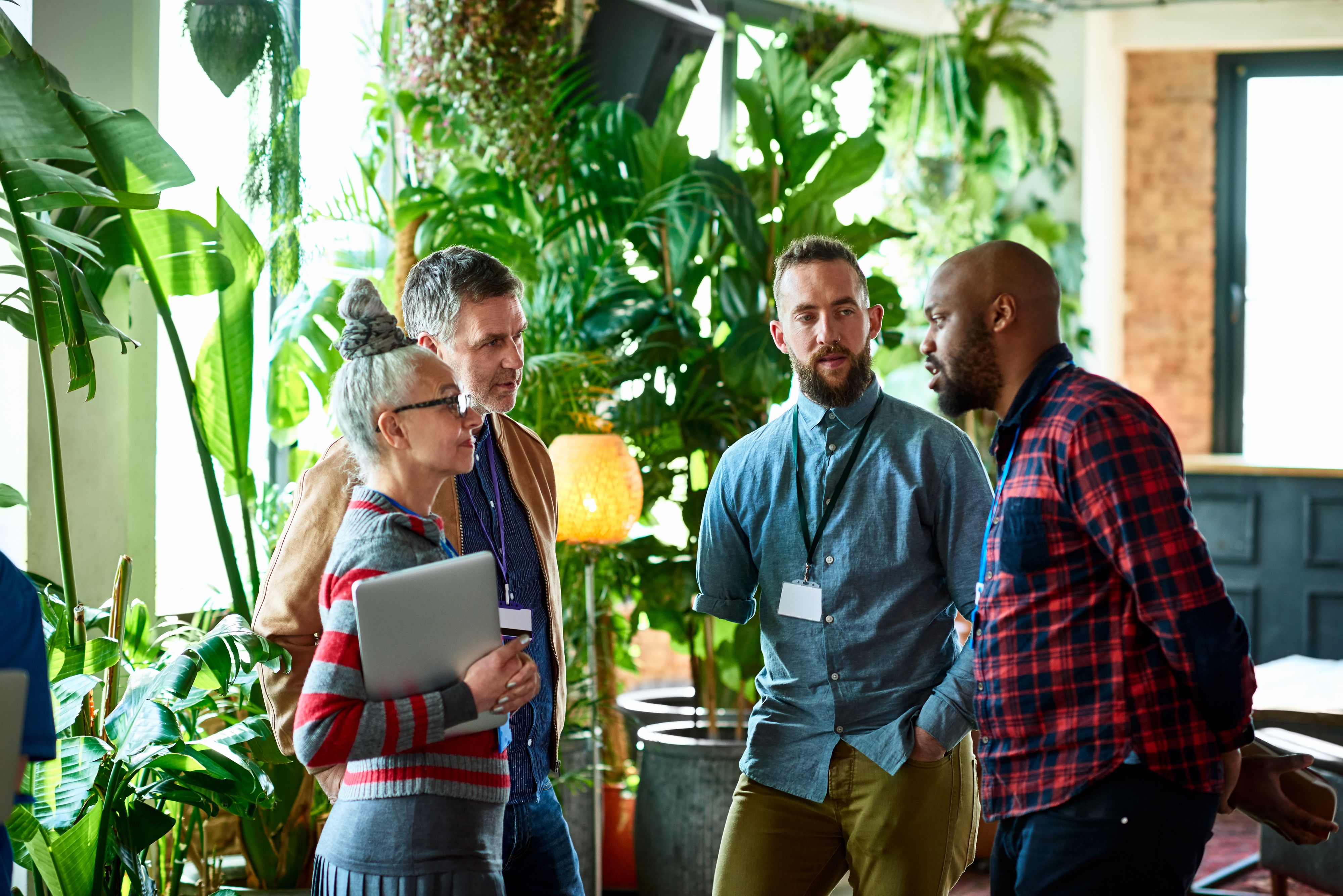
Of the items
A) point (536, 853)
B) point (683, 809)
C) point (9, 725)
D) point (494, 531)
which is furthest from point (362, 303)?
point (683, 809)

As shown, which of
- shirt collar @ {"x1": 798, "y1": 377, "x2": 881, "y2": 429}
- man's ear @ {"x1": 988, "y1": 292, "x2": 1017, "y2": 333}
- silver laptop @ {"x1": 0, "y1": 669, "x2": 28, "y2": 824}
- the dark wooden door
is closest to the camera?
silver laptop @ {"x1": 0, "y1": 669, "x2": 28, "y2": 824}

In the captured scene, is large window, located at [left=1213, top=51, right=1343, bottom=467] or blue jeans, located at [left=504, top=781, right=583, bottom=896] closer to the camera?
blue jeans, located at [left=504, top=781, right=583, bottom=896]

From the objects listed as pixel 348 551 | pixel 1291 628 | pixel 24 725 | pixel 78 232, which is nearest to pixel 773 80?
pixel 78 232

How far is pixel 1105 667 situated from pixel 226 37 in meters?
2.44

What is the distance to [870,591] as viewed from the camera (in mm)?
1972

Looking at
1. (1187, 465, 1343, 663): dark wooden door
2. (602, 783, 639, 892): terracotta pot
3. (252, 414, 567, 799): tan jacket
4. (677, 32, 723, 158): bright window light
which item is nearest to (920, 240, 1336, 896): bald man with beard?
(252, 414, 567, 799): tan jacket

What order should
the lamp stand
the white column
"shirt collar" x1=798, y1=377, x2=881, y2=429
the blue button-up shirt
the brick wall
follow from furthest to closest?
the brick wall
the white column
the lamp stand
"shirt collar" x1=798, y1=377, x2=881, y2=429
the blue button-up shirt

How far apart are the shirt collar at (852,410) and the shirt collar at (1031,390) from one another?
15.5 inches

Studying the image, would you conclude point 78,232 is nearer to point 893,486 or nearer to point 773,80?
point 893,486

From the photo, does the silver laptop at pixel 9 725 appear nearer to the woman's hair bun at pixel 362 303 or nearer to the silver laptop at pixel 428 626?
the silver laptop at pixel 428 626

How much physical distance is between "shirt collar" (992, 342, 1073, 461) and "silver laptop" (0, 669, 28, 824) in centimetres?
125

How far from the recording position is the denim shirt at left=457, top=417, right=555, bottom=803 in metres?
1.74

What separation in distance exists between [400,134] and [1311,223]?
4.89 m

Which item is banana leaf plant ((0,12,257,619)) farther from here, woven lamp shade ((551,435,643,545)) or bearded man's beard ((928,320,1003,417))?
bearded man's beard ((928,320,1003,417))
